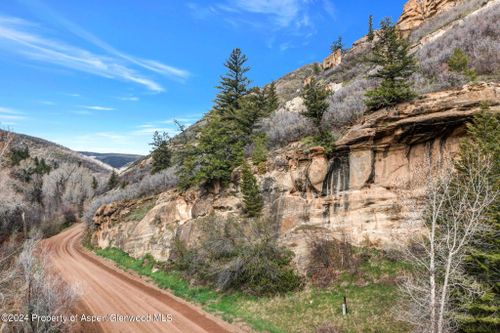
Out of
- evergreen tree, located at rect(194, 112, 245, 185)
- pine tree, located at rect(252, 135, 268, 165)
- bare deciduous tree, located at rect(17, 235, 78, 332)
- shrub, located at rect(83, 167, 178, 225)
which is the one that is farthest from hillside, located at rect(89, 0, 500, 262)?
bare deciduous tree, located at rect(17, 235, 78, 332)

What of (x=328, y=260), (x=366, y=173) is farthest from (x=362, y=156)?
(x=328, y=260)

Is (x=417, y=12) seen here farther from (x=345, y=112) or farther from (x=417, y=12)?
(x=345, y=112)

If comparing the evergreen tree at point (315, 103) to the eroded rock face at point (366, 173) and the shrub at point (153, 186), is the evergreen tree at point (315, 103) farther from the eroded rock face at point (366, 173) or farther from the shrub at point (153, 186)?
the shrub at point (153, 186)

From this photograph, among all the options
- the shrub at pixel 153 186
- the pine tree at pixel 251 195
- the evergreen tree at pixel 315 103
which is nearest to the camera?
the evergreen tree at pixel 315 103

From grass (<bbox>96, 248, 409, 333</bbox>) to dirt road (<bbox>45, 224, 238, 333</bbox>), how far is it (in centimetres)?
102

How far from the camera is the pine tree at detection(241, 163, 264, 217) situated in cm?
2108

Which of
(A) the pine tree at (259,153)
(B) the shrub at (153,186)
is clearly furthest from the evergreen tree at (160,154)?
(A) the pine tree at (259,153)

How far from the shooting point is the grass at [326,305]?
482 inches

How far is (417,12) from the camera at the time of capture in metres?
54.3

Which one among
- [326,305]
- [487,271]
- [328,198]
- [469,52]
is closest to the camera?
[487,271]

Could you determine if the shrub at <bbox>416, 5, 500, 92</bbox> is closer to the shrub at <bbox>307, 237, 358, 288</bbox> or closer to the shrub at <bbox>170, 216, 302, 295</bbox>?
the shrub at <bbox>307, 237, 358, 288</bbox>

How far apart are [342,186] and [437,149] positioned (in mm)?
5555

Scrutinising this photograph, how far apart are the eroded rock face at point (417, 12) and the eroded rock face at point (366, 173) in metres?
44.4

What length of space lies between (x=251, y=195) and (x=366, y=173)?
26.7ft
